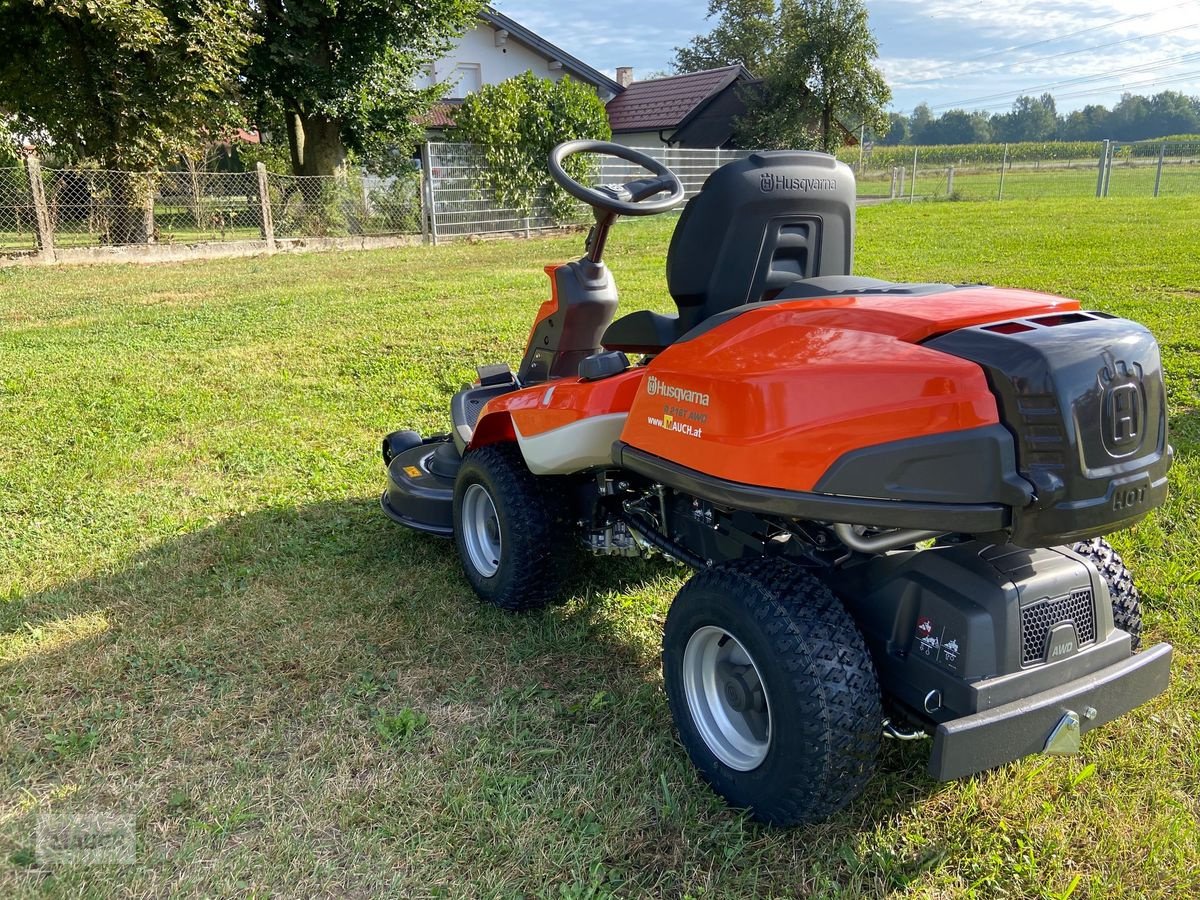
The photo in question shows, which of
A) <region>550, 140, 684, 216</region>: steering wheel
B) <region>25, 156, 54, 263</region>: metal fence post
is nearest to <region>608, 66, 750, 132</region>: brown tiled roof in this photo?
<region>25, 156, 54, 263</region>: metal fence post

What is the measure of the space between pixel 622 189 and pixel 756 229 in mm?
931

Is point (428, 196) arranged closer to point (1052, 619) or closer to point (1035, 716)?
point (1052, 619)

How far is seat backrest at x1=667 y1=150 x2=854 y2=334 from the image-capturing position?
86.4 inches

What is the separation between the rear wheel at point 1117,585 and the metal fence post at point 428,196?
14534 mm

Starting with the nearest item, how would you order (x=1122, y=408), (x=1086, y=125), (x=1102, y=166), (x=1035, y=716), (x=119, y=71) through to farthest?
1. (x=1122, y=408)
2. (x=1035, y=716)
3. (x=119, y=71)
4. (x=1102, y=166)
5. (x=1086, y=125)

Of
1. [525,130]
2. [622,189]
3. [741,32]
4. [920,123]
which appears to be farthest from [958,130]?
[622,189]

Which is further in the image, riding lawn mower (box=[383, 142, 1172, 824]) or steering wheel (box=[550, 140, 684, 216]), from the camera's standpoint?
steering wheel (box=[550, 140, 684, 216])

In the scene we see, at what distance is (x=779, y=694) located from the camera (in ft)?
6.07

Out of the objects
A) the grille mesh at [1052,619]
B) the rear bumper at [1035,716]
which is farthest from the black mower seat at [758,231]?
the rear bumper at [1035,716]

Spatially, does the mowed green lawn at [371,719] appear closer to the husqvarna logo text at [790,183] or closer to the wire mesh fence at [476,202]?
the husqvarna logo text at [790,183]

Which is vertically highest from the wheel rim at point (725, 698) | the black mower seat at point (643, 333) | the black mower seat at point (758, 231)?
the black mower seat at point (758, 231)

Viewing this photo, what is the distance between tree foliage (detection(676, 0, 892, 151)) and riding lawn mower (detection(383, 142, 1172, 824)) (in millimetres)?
Result: 26747

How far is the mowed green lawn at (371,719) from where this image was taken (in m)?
1.97
